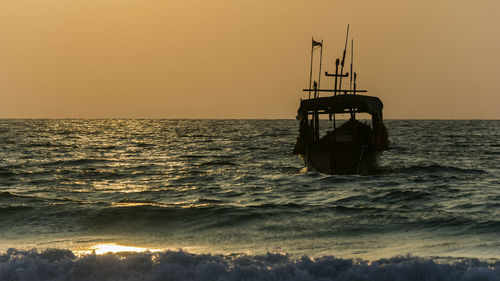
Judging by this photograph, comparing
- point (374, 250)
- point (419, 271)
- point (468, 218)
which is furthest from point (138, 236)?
point (468, 218)

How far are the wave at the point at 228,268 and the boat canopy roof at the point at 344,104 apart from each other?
17212mm

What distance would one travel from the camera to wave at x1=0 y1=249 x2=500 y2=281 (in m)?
8.22

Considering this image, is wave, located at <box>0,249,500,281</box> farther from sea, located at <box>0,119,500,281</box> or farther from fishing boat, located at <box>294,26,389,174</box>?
fishing boat, located at <box>294,26,389,174</box>

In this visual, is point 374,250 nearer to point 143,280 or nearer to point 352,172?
point 143,280

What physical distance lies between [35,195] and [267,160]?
19.4 metres

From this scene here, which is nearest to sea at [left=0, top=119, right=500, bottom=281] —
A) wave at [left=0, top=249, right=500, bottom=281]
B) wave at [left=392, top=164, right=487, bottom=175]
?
wave at [left=0, top=249, right=500, bottom=281]

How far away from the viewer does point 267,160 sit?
37.3m

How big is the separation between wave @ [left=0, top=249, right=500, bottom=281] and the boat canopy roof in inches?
678

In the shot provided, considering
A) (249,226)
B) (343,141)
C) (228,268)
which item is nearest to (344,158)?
(343,141)

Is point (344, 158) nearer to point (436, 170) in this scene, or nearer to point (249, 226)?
point (436, 170)

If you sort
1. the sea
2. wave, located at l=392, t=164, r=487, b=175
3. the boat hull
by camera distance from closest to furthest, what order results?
the sea → the boat hull → wave, located at l=392, t=164, r=487, b=175

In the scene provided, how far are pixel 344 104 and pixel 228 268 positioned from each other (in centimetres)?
1857

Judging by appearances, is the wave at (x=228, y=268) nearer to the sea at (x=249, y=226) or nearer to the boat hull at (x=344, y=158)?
the sea at (x=249, y=226)

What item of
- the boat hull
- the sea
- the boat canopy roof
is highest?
the boat canopy roof
